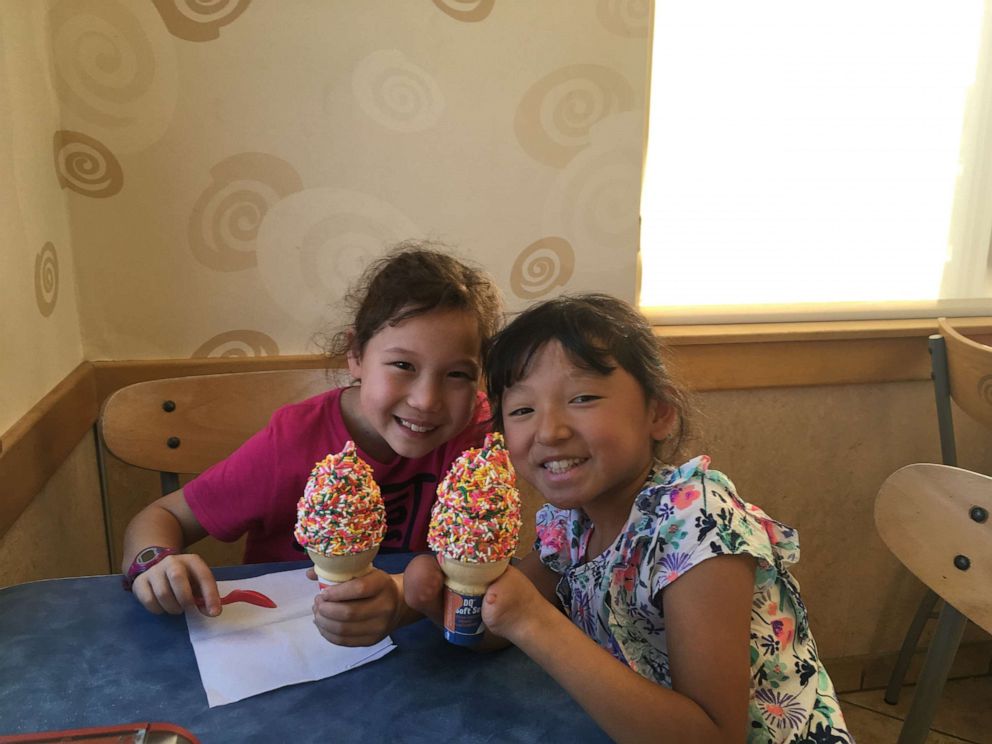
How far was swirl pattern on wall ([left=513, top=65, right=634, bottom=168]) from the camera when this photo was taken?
5.85 feet

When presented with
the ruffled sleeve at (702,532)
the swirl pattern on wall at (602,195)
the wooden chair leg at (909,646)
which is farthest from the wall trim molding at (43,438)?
the wooden chair leg at (909,646)

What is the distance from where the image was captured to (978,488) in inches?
37.4

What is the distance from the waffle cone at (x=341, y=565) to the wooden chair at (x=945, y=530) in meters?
0.69

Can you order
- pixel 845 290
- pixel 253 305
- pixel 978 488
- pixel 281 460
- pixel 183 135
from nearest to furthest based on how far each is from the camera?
pixel 978 488, pixel 281 460, pixel 183 135, pixel 253 305, pixel 845 290

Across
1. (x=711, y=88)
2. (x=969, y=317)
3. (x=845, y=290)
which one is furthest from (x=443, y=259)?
(x=969, y=317)

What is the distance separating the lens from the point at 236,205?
5.47ft

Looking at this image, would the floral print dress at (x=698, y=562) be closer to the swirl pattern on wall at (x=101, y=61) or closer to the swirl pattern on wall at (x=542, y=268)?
the swirl pattern on wall at (x=542, y=268)

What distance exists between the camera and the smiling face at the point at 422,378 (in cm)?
117

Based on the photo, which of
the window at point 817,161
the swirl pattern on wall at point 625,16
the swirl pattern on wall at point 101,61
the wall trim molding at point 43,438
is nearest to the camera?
the wall trim molding at point 43,438

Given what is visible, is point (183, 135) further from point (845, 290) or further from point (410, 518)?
point (845, 290)

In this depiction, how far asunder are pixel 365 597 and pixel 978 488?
74 cm

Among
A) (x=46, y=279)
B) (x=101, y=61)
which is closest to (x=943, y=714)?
(x=46, y=279)

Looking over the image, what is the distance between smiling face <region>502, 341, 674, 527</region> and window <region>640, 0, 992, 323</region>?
106cm

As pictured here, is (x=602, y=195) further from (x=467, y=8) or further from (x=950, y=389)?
(x=950, y=389)
